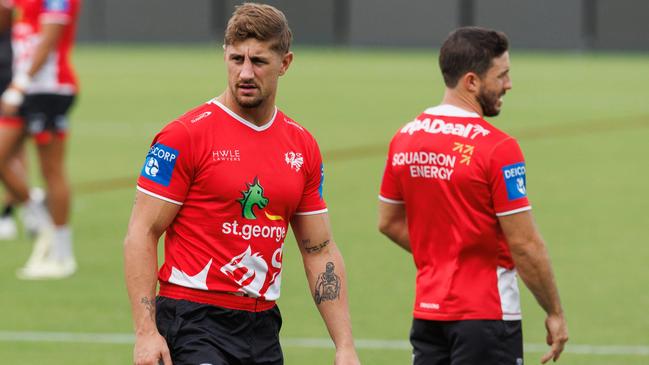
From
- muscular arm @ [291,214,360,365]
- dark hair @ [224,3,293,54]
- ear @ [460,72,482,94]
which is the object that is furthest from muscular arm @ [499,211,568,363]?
dark hair @ [224,3,293,54]

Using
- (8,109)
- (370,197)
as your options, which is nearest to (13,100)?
(8,109)

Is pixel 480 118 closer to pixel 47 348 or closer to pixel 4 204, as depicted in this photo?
pixel 47 348

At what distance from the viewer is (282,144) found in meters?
5.45

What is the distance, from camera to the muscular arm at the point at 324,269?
5641 mm

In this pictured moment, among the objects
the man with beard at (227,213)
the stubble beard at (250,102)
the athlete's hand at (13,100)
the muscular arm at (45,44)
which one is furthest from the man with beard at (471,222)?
the athlete's hand at (13,100)

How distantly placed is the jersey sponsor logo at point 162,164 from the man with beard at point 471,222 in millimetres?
1241

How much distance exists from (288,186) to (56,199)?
584 centimetres

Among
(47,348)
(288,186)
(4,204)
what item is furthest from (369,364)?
(4,204)

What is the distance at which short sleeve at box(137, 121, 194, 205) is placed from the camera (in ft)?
16.9

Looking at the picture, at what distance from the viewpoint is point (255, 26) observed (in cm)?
520

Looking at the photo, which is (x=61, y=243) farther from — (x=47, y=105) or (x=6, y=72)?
(x=6, y=72)

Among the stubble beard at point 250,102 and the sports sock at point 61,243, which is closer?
the stubble beard at point 250,102

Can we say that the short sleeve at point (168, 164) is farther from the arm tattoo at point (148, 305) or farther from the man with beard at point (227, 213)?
the arm tattoo at point (148, 305)

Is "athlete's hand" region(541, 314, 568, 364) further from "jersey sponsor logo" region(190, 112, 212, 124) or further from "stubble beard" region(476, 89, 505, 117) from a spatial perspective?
"jersey sponsor logo" region(190, 112, 212, 124)
